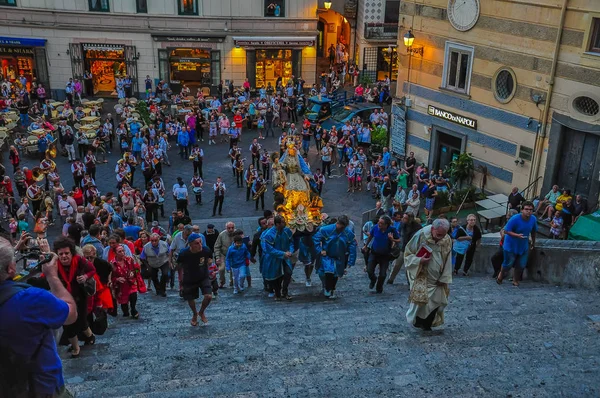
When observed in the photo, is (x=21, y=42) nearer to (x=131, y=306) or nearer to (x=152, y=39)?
(x=152, y=39)

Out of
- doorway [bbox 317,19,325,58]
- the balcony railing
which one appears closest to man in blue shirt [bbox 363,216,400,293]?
the balcony railing

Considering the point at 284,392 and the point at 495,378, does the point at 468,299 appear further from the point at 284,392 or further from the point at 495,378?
the point at 284,392

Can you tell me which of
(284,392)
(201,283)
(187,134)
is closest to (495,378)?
(284,392)

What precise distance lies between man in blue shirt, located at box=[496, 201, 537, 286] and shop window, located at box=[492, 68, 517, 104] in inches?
370

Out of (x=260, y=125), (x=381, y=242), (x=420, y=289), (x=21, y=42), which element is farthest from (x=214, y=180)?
(x=420, y=289)

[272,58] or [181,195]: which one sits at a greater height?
[272,58]

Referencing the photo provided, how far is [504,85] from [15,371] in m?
18.1

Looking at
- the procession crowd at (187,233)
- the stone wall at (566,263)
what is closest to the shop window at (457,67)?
the procession crowd at (187,233)

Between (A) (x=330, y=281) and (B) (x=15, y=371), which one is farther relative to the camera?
(A) (x=330, y=281)

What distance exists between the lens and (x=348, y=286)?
12.7 m

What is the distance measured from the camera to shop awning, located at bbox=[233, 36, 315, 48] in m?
33.5

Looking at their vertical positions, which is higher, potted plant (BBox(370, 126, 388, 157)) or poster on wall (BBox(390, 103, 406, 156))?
poster on wall (BBox(390, 103, 406, 156))

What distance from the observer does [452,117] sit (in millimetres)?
21938

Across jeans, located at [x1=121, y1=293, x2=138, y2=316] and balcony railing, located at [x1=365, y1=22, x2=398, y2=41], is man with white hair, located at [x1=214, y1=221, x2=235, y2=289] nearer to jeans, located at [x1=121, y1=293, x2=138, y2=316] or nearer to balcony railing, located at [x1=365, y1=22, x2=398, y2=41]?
jeans, located at [x1=121, y1=293, x2=138, y2=316]
